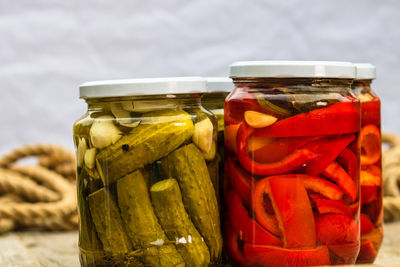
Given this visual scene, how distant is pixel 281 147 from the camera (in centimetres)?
83

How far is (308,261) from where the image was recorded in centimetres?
84

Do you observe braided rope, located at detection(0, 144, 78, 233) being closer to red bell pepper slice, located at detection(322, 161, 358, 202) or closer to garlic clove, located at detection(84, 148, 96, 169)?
garlic clove, located at detection(84, 148, 96, 169)

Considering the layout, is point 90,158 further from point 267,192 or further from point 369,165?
point 369,165

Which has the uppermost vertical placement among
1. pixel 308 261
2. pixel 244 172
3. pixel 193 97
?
pixel 193 97

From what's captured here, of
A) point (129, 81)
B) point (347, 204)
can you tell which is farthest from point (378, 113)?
point (129, 81)

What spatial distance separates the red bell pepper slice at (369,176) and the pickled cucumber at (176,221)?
12.6 inches

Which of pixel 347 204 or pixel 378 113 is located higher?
pixel 378 113

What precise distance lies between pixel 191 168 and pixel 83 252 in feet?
0.67

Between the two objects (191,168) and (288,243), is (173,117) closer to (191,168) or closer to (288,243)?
(191,168)

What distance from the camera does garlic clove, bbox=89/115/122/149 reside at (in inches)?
31.9

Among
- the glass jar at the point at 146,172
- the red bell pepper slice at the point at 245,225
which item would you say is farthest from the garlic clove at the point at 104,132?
the red bell pepper slice at the point at 245,225

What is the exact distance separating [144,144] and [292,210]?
0.22 metres

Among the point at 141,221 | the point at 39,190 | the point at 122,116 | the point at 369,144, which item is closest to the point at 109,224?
the point at 141,221

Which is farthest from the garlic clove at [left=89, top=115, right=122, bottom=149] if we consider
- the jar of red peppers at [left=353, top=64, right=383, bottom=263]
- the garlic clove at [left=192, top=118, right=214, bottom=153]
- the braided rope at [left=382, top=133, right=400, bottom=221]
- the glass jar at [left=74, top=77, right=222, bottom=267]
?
the braided rope at [left=382, top=133, right=400, bottom=221]
